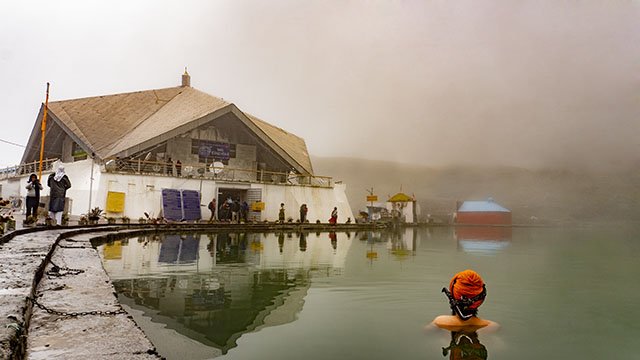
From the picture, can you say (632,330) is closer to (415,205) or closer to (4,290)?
(4,290)

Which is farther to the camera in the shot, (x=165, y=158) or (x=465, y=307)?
(x=165, y=158)

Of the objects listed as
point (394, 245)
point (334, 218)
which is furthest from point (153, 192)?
point (394, 245)

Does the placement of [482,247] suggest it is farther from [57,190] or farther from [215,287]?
[57,190]

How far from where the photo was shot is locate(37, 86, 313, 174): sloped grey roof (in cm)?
2416

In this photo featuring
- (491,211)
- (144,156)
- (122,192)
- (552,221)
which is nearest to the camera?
(122,192)

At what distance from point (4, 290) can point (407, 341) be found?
341 cm

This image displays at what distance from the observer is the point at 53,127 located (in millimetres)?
28625

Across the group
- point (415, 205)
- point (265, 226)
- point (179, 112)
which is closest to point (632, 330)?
point (265, 226)

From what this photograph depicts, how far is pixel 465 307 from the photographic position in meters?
4.33

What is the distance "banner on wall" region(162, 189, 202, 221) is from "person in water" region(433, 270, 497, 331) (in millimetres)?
19523

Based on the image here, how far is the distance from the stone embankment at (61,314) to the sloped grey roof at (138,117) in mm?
18544

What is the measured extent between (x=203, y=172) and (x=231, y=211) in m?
3.01

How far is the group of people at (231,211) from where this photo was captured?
23.5 m

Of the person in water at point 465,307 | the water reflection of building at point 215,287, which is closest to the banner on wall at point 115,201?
the water reflection of building at point 215,287
